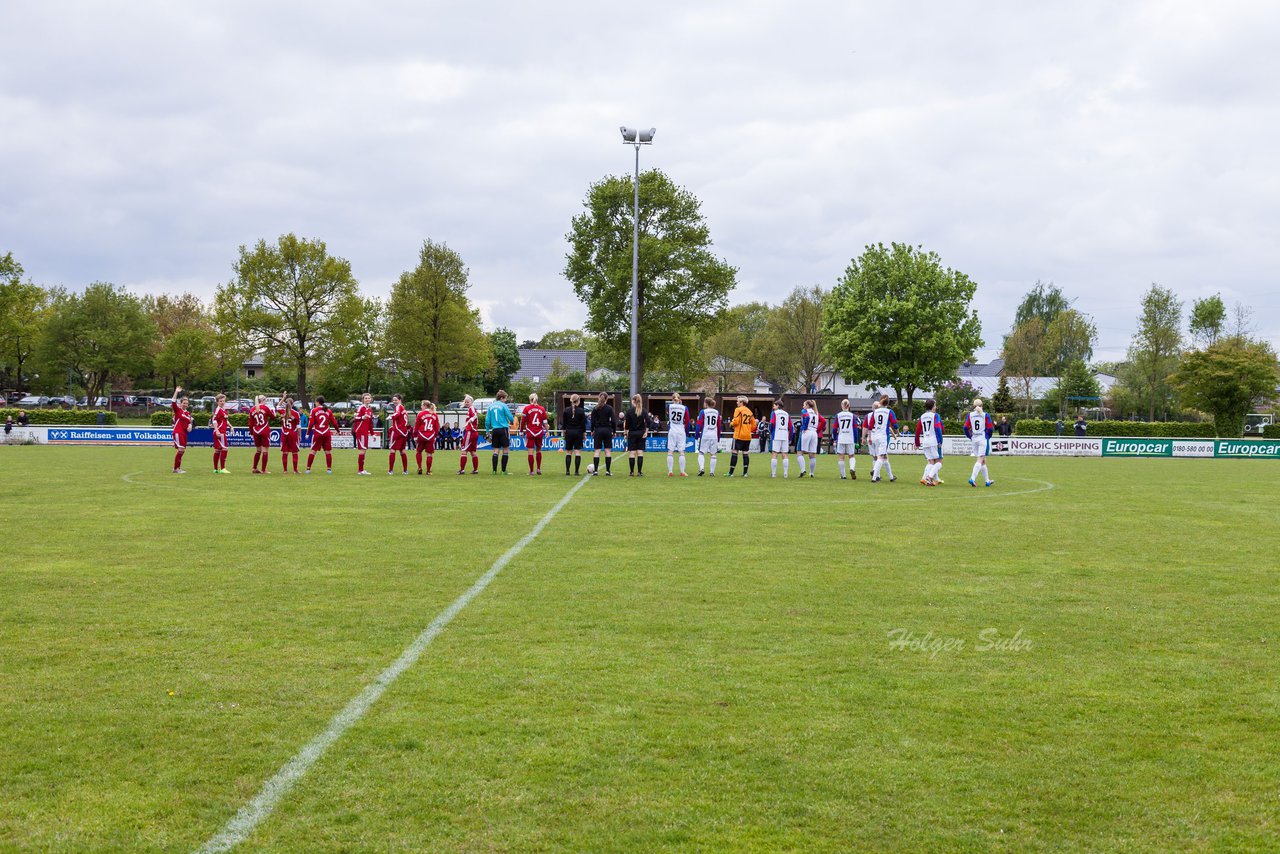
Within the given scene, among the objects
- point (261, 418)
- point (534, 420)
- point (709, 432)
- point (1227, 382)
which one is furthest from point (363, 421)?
point (1227, 382)

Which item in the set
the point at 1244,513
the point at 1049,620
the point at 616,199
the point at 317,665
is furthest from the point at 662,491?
the point at 616,199

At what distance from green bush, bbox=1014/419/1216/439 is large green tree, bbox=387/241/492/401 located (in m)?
36.7

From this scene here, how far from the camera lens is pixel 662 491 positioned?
67.3 feet

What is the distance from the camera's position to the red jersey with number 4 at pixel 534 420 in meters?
25.1

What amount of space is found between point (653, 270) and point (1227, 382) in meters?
33.2

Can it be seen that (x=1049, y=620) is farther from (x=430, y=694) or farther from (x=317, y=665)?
(x=317, y=665)

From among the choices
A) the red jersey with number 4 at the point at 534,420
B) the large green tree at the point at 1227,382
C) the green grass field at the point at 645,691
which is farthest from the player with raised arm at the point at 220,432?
the large green tree at the point at 1227,382

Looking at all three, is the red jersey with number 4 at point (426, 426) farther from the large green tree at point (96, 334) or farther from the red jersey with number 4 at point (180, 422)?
the large green tree at point (96, 334)

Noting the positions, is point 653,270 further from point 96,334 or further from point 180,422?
point 96,334

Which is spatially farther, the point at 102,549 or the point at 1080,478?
the point at 1080,478

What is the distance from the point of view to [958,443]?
45.0 meters

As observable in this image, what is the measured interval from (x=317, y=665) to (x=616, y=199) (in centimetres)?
5405

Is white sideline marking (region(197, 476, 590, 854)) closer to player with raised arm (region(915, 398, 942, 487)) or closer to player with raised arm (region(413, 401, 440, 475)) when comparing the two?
player with raised arm (region(915, 398, 942, 487))

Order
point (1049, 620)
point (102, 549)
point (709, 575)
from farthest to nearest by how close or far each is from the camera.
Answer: point (102, 549) < point (709, 575) < point (1049, 620)
